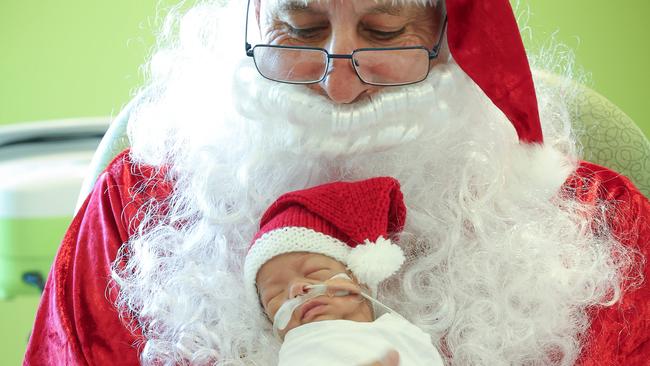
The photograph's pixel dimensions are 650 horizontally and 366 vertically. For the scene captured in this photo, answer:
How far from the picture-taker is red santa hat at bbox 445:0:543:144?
120 centimetres

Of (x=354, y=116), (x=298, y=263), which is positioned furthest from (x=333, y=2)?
(x=298, y=263)

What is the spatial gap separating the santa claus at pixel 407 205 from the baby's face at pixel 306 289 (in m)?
0.18

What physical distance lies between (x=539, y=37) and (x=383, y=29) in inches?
72.5

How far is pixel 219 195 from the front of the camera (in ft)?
4.38

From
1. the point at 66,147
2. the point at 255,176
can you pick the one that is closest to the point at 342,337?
the point at 255,176

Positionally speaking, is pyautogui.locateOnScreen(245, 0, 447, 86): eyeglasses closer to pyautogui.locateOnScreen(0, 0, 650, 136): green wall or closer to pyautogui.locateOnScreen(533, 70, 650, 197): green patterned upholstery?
pyautogui.locateOnScreen(533, 70, 650, 197): green patterned upholstery

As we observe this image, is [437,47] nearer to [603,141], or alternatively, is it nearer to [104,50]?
[603,141]

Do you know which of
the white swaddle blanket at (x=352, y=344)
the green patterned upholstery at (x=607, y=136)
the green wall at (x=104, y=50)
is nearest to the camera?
the white swaddle blanket at (x=352, y=344)

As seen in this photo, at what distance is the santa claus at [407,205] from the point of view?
1182 mm

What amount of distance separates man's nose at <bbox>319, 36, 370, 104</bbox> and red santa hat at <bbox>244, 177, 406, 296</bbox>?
0.20 meters

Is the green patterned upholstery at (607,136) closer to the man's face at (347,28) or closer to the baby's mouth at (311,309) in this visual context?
the man's face at (347,28)

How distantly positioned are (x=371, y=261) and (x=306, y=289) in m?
0.10

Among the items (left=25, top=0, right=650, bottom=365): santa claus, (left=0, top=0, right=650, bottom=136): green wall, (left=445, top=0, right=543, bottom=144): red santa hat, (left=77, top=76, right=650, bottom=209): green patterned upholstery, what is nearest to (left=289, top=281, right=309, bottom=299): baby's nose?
(left=25, top=0, right=650, bottom=365): santa claus

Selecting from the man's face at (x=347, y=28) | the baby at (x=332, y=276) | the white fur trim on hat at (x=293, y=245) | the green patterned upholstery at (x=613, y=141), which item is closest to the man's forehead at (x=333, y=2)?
the man's face at (x=347, y=28)
